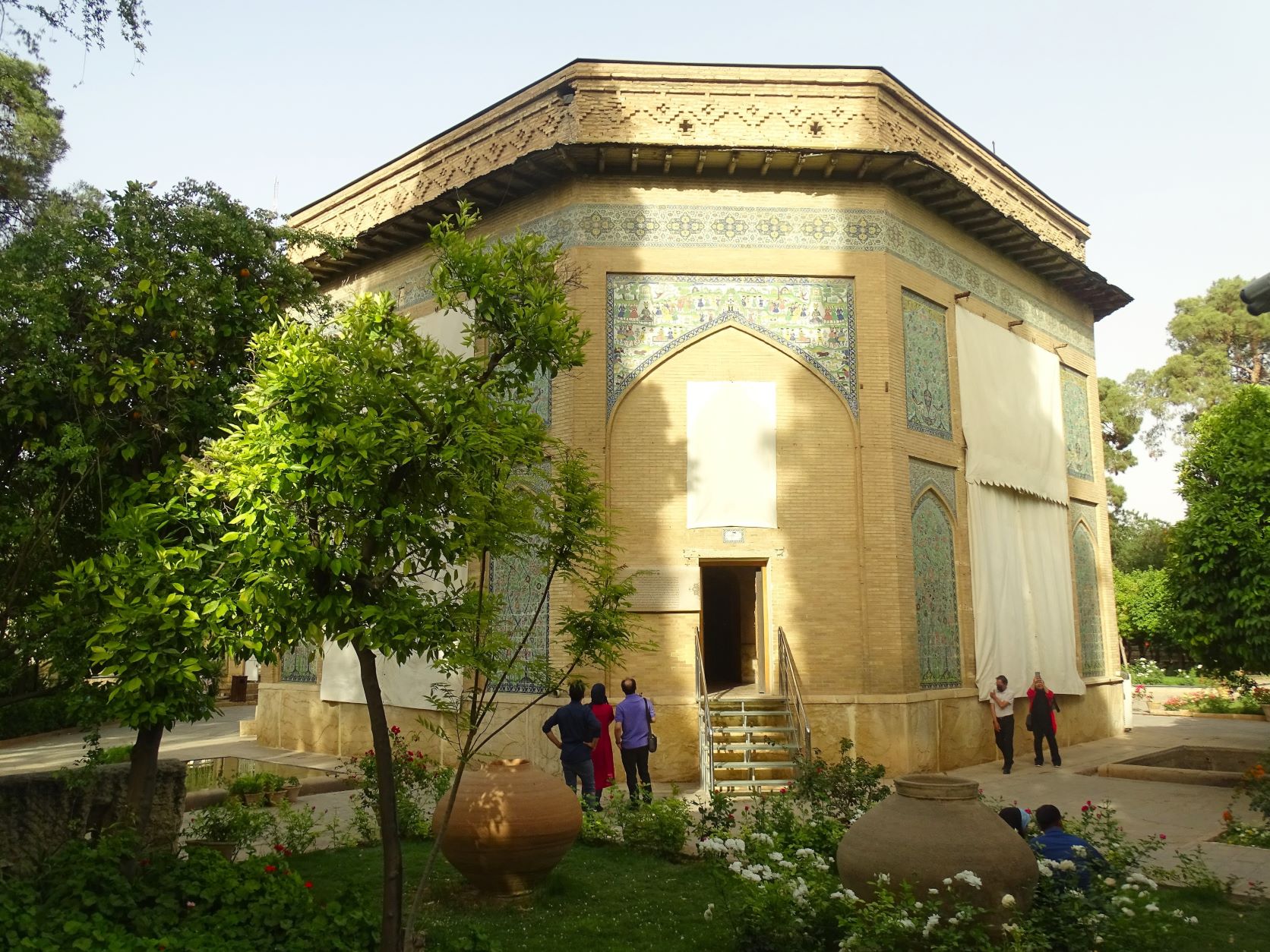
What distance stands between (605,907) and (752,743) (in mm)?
5612

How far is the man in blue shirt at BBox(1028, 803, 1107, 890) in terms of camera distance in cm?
544

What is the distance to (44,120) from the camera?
15.7 m

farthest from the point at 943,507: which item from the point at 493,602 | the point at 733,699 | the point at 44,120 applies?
the point at 44,120

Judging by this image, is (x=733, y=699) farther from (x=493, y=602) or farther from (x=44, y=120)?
(x=44, y=120)

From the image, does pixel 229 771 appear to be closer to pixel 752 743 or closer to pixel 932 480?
pixel 752 743

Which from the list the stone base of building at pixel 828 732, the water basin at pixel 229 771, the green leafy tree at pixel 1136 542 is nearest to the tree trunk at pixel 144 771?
the stone base of building at pixel 828 732

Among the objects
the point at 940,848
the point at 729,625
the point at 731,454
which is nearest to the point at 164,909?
the point at 940,848

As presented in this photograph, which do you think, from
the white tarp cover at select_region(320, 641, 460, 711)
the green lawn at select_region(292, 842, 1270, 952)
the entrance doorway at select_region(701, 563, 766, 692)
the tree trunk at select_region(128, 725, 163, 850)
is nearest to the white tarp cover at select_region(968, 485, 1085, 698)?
the entrance doorway at select_region(701, 563, 766, 692)

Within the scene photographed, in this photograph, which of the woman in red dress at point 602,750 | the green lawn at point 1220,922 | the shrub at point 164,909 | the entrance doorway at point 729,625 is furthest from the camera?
the entrance doorway at point 729,625

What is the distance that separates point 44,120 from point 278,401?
14559 mm

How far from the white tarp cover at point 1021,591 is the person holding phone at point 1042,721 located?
1.80 ft

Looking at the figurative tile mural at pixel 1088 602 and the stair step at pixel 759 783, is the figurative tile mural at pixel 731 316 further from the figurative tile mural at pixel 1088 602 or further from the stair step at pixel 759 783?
the figurative tile mural at pixel 1088 602

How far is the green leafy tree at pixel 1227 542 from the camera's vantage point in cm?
1194

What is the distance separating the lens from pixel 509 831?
21.3 ft
